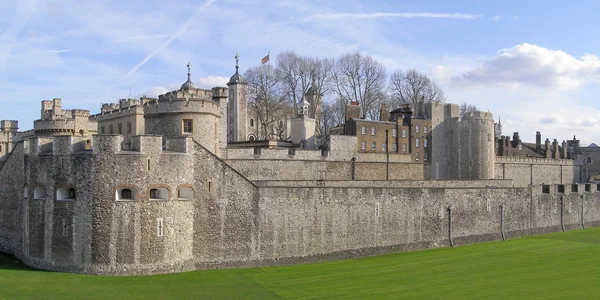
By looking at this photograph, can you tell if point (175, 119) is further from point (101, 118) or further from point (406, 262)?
point (101, 118)

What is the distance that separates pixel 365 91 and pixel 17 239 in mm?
40081

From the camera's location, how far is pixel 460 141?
177ft

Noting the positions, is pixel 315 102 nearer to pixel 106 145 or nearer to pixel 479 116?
pixel 479 116

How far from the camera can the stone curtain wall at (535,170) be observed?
202 feet

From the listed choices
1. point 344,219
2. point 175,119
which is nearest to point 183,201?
point 175,119

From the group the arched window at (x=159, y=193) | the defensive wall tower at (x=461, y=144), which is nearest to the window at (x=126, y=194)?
the arched window at (x=159, y=193)

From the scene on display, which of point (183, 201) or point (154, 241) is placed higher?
point (183, 201)

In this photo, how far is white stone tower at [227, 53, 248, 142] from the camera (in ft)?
182

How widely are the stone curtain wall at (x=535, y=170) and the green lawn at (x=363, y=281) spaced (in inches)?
1186

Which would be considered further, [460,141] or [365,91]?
[365,91]

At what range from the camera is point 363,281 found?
83.1 feet

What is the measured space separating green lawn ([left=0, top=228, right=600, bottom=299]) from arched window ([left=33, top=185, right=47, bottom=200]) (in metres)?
3.12

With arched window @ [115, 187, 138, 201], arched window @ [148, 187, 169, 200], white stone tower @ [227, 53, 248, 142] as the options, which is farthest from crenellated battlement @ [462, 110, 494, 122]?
arched window @ [115, 187, 138, 201]

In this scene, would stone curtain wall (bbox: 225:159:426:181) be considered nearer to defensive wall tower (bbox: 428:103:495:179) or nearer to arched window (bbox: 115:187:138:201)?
defensive wall tower (bbox: 428:103:495:179)
